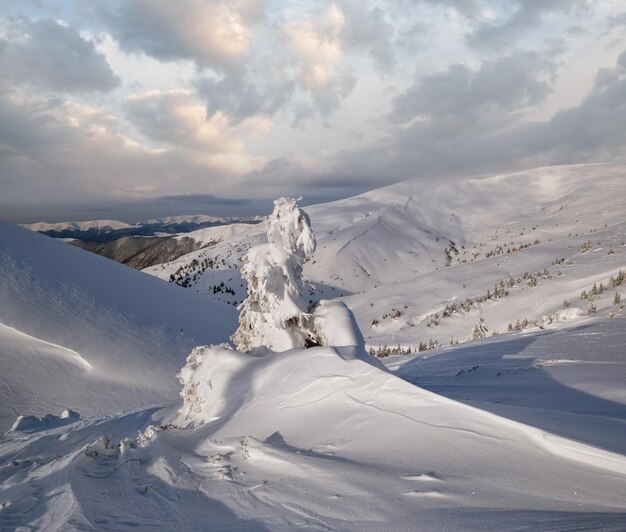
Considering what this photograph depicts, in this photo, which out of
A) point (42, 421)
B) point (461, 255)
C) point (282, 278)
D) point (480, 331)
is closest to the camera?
point (282, 278)

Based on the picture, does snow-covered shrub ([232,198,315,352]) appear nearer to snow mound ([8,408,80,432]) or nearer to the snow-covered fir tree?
snow mound ([8,408,80,432])

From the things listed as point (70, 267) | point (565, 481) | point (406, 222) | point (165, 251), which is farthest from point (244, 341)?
point (165, 251)

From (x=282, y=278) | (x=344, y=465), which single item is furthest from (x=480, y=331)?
(x=344, y=465)

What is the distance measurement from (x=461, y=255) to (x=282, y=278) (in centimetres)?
3933

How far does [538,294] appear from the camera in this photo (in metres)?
16.2

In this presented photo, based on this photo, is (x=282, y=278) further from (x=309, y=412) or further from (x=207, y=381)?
(x=309, y=412)

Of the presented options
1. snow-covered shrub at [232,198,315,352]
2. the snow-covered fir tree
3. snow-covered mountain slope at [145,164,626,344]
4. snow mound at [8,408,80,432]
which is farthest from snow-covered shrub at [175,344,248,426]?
the snow-covered fir tree

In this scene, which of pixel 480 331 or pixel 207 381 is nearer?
pixel 207 381

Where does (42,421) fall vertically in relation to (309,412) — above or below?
below

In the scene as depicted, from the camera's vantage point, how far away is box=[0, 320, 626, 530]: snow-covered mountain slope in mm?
2533

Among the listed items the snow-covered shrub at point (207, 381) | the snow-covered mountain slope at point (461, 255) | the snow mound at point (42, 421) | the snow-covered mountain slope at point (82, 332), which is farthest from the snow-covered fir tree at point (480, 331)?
the snow mound at point (42, 421)

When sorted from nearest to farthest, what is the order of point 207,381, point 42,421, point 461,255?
point 207,381 → point 42,421 → point 461,255

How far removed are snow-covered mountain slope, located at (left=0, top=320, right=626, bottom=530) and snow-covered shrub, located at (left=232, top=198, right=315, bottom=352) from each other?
1.76m

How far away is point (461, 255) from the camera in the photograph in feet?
142
